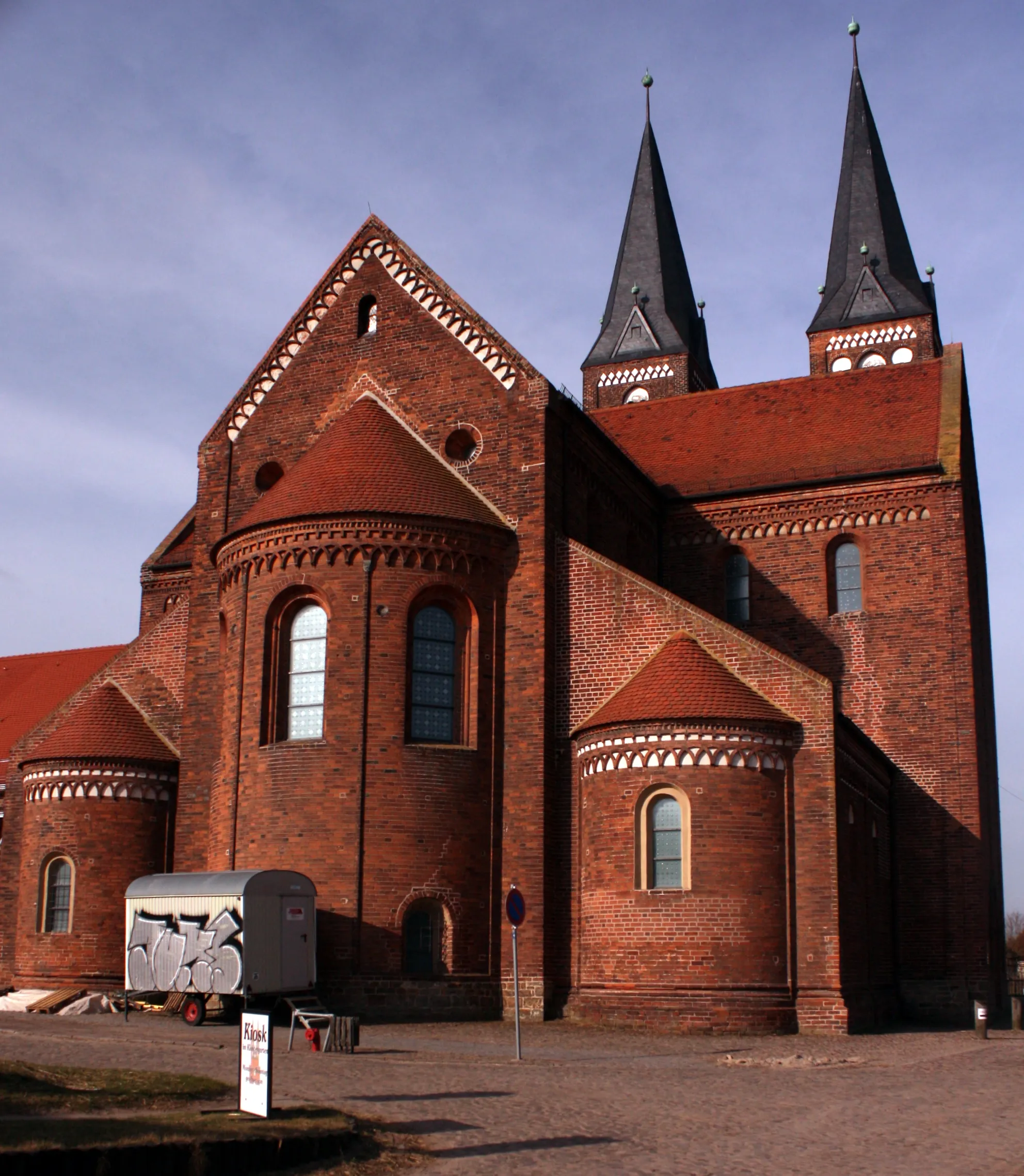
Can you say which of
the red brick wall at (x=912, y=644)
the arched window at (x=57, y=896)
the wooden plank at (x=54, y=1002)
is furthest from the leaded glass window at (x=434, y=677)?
the red brick wall at (x=912, y=644)

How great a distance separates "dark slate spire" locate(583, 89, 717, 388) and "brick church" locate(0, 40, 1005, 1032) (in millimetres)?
22467

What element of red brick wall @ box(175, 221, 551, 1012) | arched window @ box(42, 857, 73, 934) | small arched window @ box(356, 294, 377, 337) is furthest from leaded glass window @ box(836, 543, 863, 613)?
arched window @ box(42, 857, 73, 934)

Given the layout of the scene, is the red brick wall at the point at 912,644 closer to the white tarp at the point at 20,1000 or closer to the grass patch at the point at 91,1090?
the white tarp at the point at 20,1000

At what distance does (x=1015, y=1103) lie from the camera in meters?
14.4

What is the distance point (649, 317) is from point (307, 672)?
3476 cm

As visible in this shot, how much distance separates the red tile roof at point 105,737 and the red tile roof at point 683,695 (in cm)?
946

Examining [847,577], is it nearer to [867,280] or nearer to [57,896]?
[57,896]

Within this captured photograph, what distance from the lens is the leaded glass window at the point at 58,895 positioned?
90.0ft

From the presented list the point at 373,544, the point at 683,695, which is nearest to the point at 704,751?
the point at 683,695

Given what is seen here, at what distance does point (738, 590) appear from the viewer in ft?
108

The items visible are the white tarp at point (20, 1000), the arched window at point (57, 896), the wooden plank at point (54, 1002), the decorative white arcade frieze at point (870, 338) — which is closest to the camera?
the wooden plank at point (54, 1002)

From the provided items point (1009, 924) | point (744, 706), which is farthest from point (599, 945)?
point (1009, 924)

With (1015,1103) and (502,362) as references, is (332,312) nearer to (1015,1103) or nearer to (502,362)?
(502,362)

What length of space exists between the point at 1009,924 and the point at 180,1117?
144020 mm
